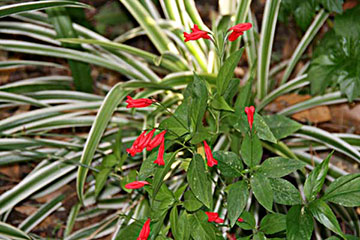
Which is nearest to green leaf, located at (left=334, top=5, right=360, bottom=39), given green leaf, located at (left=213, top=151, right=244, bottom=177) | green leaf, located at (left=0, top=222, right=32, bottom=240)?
green leaf, located at (left=213, top=151, right=244, bottom=177)

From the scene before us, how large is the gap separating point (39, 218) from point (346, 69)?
117 cm

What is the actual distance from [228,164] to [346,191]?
260 millimetres

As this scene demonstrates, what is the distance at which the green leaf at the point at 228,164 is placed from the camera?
1.03m

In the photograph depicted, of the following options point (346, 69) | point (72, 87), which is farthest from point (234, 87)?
point (72, 87)

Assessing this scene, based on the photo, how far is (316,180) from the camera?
0.99 m

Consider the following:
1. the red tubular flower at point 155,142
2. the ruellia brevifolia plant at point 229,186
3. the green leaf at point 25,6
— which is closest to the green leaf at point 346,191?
the ruellia brevifolia plant at point 229,186

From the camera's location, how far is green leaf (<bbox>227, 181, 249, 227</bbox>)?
3.10 feet

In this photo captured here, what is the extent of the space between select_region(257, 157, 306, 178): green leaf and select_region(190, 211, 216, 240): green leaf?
16cm

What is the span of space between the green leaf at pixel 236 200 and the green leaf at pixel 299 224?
104mm

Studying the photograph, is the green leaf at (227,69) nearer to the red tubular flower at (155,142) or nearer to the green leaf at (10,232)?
the red tubular flower at (155,142)

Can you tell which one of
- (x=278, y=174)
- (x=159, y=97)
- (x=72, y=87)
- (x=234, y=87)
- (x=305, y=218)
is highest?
(x=72, y=87)

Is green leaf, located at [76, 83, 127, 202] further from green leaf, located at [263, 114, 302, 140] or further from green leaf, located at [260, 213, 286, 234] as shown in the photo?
green leaf, located at [260, 213, 286, 234]

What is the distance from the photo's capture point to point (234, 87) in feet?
3.98

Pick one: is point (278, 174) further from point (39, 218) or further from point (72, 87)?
point (72, 87)
